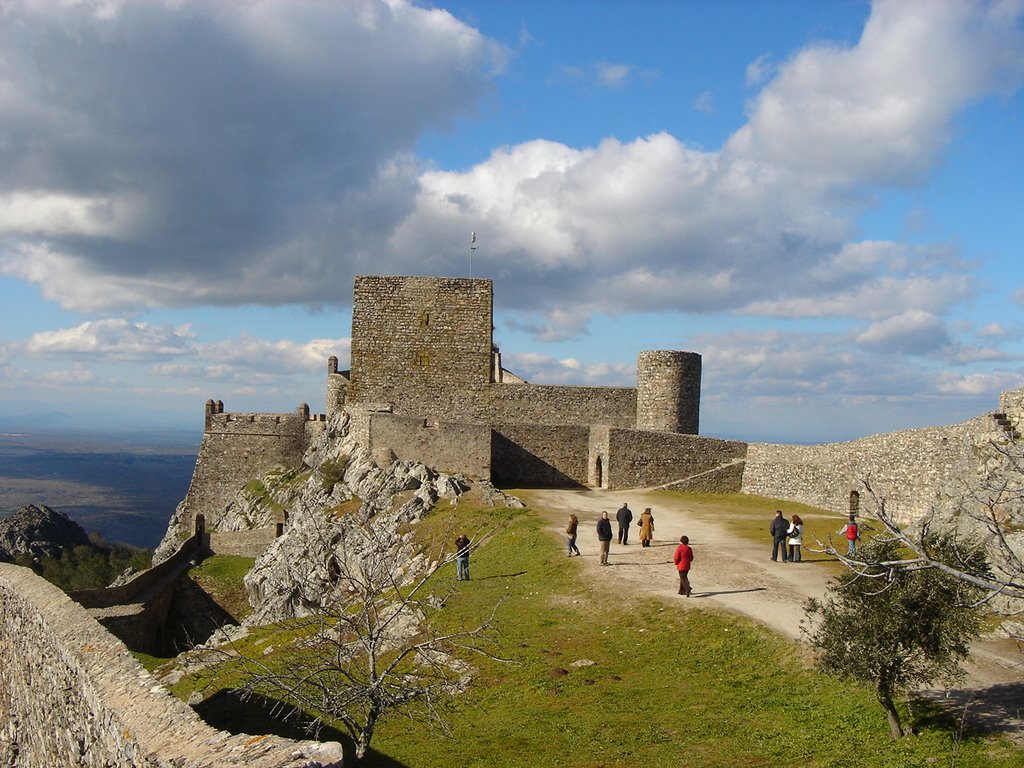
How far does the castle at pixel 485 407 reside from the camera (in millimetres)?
31438

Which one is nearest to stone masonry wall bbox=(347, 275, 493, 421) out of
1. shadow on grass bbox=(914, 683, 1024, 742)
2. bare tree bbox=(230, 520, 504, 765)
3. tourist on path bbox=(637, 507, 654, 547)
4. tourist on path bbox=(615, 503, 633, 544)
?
bare tree bbox=(230, 520, 504, 765)

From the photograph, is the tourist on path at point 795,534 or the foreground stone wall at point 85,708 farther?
the tourist on path at point 795,534

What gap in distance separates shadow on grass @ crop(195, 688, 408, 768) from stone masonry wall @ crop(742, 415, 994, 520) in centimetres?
1324

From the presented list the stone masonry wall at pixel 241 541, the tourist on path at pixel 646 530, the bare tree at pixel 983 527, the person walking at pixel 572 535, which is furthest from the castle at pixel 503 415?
the person walking at pixel 572 535

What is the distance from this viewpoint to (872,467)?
2620cm

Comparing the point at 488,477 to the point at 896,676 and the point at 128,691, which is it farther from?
the point at 128,691

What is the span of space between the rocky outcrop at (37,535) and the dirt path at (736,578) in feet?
180

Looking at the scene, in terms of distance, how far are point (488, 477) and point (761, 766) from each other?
70.3ft

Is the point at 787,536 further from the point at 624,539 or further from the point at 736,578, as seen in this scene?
the point at 624,539

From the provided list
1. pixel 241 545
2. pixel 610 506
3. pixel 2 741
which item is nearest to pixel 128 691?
pixel 2 741

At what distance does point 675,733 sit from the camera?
1134cm

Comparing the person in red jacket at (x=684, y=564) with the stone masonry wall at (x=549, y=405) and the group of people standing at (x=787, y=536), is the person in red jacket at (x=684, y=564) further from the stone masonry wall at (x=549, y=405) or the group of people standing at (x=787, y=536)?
the stone masonry wall at (x=549, y=405)

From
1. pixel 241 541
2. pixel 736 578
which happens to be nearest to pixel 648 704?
pixel 736 578

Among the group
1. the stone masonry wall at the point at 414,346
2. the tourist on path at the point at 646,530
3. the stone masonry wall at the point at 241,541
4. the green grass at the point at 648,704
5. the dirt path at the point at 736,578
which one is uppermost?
the stone masonry wall at the point at 414,346
